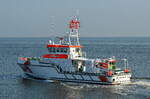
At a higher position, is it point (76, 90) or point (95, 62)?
point (95, 62)

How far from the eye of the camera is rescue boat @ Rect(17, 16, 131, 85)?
4022cm

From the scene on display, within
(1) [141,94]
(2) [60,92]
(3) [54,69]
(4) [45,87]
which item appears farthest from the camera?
(3) [54,69]

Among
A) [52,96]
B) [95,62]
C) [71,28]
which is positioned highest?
[71,28]

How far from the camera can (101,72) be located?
1597 inches

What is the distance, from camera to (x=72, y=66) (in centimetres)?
4184

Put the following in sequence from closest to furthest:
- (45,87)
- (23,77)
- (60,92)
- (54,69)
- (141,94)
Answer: (141,94) → (60,92) → (45,87) → (54,69) → (23,77)

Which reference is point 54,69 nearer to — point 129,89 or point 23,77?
point 23,77

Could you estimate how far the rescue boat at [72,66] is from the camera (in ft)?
132

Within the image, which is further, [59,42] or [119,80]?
[59,42]

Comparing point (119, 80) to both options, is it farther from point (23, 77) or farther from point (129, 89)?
point (23, 77)

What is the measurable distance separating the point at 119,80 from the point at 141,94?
584cm

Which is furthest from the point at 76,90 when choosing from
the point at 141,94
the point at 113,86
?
the point at 141,94

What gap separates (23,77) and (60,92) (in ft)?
35.8

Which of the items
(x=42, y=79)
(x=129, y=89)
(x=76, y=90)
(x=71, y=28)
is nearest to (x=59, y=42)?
(x=71, y=28)
